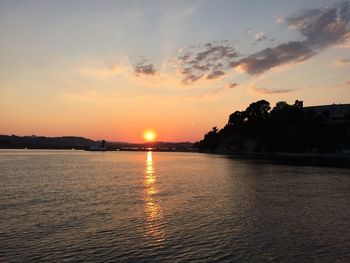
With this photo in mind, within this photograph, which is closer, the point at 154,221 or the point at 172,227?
the point at 172,227

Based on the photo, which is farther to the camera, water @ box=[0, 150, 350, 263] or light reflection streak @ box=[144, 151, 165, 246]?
light reflection streak @ box=[144, 151, 165, 246]

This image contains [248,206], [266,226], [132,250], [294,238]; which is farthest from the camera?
[248,206]

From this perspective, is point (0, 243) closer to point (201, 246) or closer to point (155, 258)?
point (155, 258)

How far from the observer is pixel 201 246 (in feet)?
79.3

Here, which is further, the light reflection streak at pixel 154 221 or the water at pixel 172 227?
the light reflection streak at pixel 154 221

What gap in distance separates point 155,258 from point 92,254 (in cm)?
381

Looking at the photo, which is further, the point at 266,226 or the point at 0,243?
the point at 266,226

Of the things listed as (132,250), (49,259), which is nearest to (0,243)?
(49,259)

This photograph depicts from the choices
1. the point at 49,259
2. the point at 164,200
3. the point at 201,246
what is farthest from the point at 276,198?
the point at 49,259

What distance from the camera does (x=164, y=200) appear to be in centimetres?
4562

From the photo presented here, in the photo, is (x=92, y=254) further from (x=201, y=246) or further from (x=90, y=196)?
(x=90, y=196)

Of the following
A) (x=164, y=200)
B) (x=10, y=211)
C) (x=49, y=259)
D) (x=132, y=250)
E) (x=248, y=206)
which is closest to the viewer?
(x=49, y=259)

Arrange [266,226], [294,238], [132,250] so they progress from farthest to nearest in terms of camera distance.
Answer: [266,226], [294,238], [132,250]

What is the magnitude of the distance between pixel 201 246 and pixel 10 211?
66.9 ft
